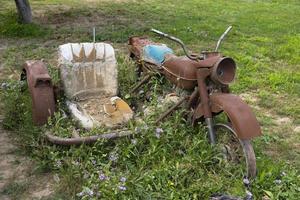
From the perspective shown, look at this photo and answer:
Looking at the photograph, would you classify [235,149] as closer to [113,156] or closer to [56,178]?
[113,156]

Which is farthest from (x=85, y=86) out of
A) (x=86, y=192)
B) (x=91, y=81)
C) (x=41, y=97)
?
(x=86, y=192)

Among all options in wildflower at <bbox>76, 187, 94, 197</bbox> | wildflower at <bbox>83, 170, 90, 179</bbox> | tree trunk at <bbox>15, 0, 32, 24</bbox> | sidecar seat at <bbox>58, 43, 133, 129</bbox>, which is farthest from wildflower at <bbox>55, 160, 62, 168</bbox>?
tree trunk at <bbox>15, 0, 32, 24</bbox>

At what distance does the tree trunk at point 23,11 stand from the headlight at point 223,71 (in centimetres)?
596

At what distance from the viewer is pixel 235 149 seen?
4176 millimetres

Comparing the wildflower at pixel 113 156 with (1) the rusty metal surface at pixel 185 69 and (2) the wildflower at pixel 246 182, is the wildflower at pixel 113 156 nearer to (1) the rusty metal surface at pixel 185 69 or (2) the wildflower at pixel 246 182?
(1) the rusty metal surface at pixel 185 69

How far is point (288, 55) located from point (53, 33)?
4.26 meters

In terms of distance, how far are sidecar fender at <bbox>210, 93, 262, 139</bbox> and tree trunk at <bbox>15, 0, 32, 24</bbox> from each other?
6016 mm

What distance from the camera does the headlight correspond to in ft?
13.4

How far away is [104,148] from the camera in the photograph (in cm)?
435

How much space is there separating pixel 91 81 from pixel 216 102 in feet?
5.26

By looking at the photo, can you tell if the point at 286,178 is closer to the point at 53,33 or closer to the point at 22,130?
the point at 22,130

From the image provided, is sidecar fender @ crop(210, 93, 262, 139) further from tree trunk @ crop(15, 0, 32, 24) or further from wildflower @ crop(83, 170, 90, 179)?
tree trunk @ crop(15, 0, 32, 24)

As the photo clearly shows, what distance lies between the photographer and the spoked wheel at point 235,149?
12.9 ft

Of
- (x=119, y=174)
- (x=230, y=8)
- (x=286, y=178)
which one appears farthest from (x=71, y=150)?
(x=230, y=8)
